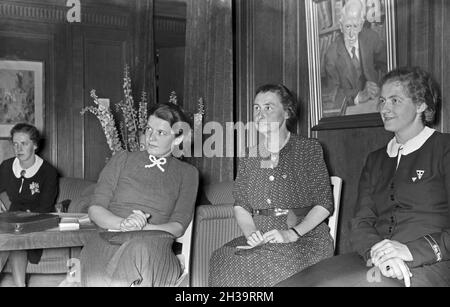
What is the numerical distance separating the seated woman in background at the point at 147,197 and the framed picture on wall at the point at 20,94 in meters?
2.73

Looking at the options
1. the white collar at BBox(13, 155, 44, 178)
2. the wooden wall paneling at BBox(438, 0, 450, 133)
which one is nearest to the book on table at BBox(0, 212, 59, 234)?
the white collar at BBox(13, 155, 44, 178)

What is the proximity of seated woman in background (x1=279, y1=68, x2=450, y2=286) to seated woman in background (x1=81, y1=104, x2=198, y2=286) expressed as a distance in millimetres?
803

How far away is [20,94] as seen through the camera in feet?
17.4

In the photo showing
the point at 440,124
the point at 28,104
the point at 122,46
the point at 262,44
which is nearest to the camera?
the point at 440,124

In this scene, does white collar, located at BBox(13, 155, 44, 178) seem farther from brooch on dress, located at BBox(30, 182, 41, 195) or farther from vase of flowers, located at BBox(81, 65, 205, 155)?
vase of flowers, located at BBox(81, 65, 205, 155)

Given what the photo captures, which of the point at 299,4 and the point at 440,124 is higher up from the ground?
the point at 299,4

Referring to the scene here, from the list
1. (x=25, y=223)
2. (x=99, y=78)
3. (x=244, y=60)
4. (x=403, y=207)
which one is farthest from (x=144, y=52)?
(x=403, y=207)

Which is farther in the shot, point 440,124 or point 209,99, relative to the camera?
point 209,99

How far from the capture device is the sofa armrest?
3109 millimetres

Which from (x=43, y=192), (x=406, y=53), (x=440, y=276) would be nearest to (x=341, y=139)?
(x=406, y=53)

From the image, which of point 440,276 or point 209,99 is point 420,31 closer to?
point 440,276

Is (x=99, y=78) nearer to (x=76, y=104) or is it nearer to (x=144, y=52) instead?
(x=76, y=104)

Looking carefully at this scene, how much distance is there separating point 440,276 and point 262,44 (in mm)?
2453

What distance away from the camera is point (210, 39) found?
4.54m
